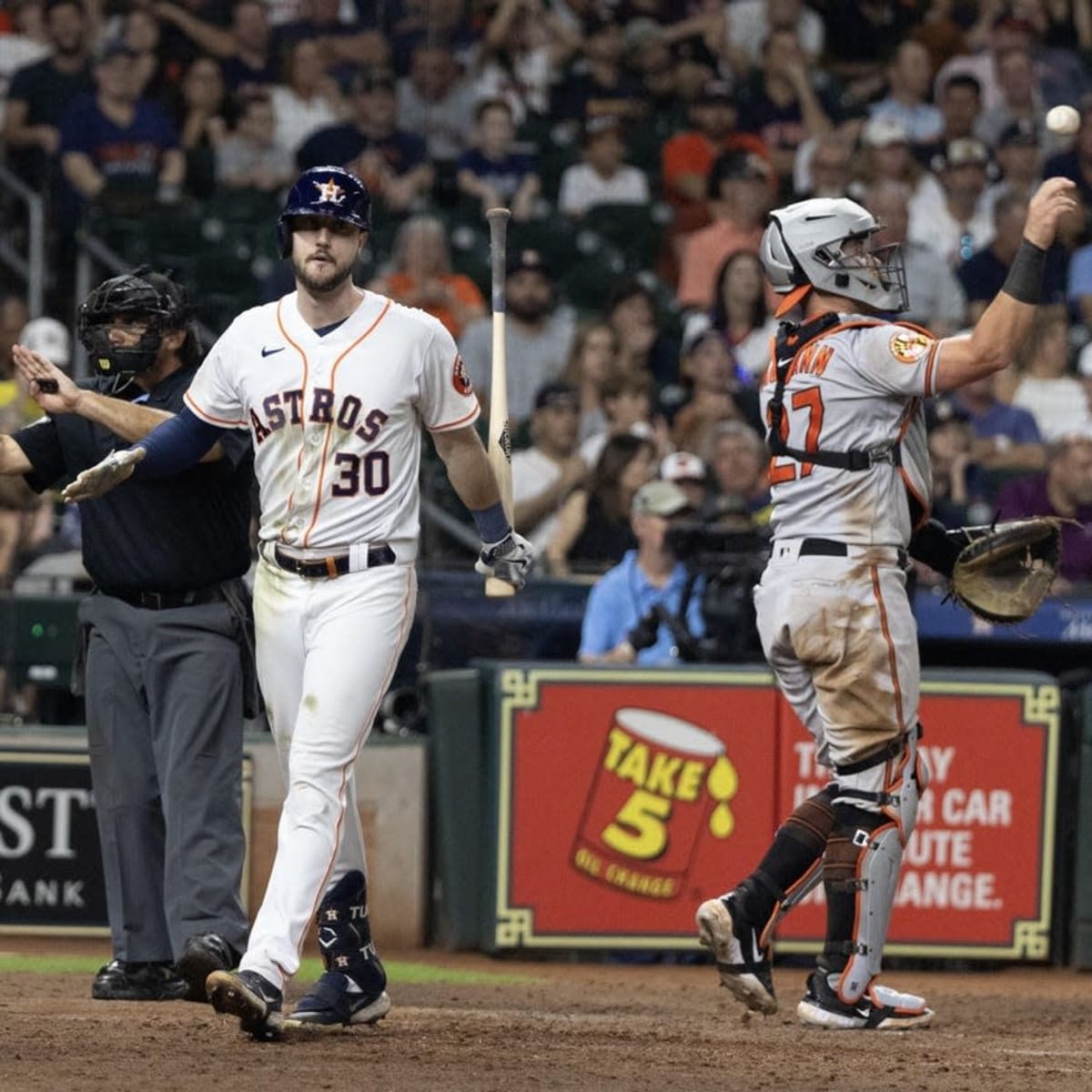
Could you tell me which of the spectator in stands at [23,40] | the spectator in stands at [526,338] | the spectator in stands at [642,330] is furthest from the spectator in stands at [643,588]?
the spectator in stands at [23,40]

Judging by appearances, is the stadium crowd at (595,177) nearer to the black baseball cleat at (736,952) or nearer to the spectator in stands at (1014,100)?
the spectator in stands at (1014,100)

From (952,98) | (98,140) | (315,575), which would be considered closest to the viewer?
(315,575)

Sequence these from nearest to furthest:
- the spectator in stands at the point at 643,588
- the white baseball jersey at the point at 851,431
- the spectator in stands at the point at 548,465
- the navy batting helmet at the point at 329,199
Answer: the navy batting helmet at the point at 329,199 < the white baseball jersey at the point at 851,431 < the spectator in stands at the point at 643,588 < the spectator in stands at the point at 548,465

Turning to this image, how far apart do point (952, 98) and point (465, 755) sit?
664cm

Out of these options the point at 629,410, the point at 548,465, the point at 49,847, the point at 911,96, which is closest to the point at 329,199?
the point at 49,847

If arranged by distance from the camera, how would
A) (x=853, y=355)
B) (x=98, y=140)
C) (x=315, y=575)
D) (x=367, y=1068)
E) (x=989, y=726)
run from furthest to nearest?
(x=98, y=140), (x=989, y=726), (x=853, y=355), (x=315, y=575), (x=367, y=1068)

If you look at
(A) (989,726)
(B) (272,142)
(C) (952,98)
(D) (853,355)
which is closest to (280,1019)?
(D) (853,355)

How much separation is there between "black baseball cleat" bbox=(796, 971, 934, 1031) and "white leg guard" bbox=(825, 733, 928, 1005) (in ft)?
0.10

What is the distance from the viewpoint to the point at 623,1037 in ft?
19.4

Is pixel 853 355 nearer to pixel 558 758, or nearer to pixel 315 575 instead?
pixel 315 575

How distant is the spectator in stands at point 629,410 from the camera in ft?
36.7

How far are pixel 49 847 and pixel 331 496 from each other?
3468 millimetres

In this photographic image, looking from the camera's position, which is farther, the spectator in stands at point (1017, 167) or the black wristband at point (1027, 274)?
the spectator in stands at point (1017, 167)

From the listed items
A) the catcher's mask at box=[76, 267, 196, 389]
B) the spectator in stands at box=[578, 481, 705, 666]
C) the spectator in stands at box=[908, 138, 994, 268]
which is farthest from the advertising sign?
the spectator in stands at box=[908, 138, 994, 268]
